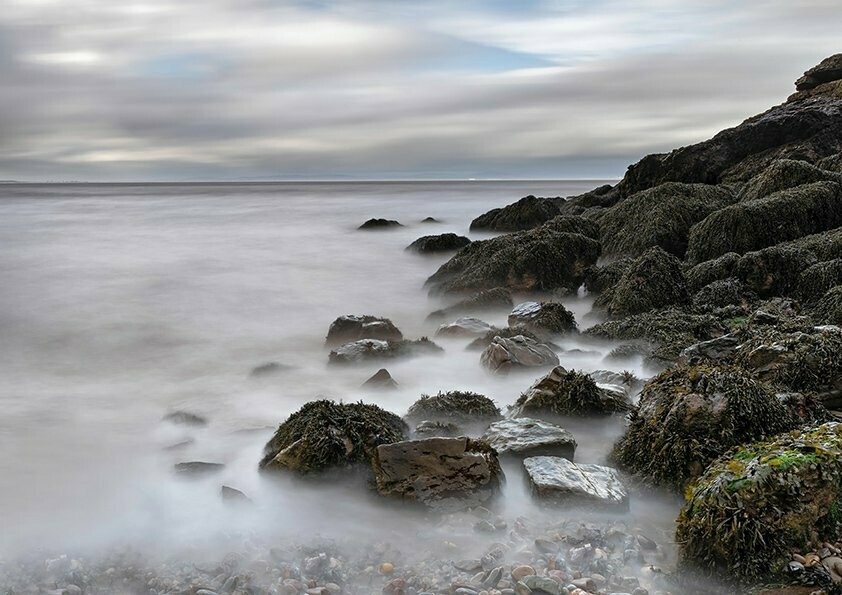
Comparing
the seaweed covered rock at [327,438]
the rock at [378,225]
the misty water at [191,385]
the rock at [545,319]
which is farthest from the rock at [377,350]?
A: the rock at [378,225]

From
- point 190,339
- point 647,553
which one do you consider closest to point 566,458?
point 647,553

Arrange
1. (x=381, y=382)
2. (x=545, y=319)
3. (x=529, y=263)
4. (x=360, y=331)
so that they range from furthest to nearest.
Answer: (x=529, y=263) < (x=360, y=331) < (x=545, y=319) < (x=381, y=382)

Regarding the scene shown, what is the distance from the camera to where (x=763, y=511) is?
3135 millimetres

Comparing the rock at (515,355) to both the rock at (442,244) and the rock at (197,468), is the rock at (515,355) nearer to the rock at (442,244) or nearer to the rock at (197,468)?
the rock at (197,468)

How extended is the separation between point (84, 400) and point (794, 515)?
6.67 metres

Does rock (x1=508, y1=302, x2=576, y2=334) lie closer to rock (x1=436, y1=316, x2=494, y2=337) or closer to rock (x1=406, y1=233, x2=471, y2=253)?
rock (x1=436, y1=316, x2=494, y2=337)

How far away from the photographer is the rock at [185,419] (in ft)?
19.5

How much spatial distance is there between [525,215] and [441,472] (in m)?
15.7

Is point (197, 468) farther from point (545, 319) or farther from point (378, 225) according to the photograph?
point (378, 225)

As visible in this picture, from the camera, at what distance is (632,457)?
4.34 m

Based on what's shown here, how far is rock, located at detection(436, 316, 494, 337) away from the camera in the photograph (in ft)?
26.5

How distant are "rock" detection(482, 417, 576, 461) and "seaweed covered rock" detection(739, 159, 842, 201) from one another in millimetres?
9151

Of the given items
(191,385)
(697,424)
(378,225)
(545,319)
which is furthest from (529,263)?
(378,225)

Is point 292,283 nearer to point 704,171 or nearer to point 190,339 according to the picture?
point 190,339
